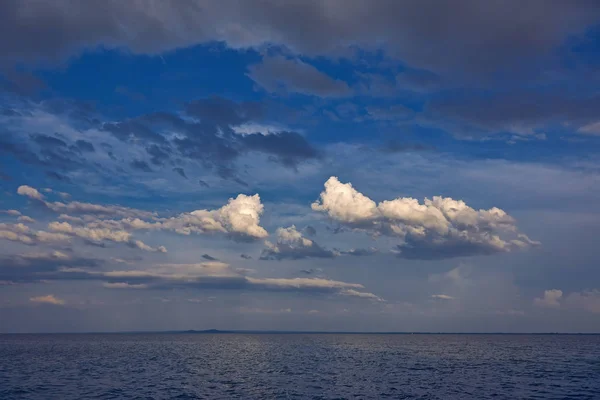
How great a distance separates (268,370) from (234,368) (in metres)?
8.93

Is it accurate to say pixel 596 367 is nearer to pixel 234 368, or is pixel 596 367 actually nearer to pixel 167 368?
pixel 234 368

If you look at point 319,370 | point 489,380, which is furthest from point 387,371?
point 489,380

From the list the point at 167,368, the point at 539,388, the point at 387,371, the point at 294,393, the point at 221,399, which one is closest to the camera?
the point at 221,399

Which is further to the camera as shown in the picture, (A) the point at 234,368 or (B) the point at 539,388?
(A) the point at 234,368

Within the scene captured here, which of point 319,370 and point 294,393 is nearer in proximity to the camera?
point 294,393

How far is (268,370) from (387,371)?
2368 cm

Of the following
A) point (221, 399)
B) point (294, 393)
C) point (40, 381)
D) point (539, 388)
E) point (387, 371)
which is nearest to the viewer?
point (221, 399)

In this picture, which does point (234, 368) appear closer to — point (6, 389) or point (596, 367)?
point (6, 389)

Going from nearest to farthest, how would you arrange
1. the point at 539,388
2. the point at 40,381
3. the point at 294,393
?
1. the point at 294,393
2. the point at 539,388
3. the point at 40,381

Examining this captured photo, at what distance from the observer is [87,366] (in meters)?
106

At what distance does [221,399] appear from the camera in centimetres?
6112

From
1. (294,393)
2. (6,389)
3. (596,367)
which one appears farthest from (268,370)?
(596,367)

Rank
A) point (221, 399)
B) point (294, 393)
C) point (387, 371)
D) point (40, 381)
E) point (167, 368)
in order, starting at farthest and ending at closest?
point (167, 368) < point (387, 371) < point (40, 381) < point (294, 393) < point (221, 399)

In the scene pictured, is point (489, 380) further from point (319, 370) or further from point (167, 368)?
point (167, 368)
